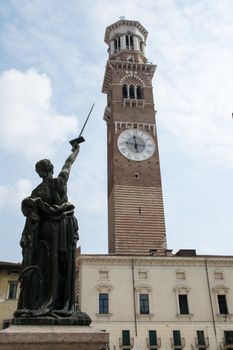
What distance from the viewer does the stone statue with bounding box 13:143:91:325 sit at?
5578 millimetres

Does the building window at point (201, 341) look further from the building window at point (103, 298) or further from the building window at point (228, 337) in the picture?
the building window at point (103, 298)

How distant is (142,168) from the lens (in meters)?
45.9

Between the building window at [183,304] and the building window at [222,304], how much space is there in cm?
282

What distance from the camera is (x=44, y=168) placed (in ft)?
22.0

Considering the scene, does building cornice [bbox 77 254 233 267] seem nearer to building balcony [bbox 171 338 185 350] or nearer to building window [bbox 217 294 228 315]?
building window [bbox 217 294 228 315]

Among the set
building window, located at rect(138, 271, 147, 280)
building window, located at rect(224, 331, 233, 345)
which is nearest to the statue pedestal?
building window, located at rect(138, 271, 147, 280)

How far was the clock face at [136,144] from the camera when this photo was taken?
1843 inches

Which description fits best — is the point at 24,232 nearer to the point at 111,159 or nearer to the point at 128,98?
the point at 111,159

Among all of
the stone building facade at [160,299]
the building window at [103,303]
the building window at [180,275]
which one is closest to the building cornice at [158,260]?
the stone building facade at [160,299]

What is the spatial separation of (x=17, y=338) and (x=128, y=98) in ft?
154

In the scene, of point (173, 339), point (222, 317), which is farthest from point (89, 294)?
point (222, 317)

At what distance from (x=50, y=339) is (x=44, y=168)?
273 centimetres

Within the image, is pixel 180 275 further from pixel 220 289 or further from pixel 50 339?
pixel 50 339

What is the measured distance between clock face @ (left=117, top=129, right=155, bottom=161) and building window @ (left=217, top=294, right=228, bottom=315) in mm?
17854
